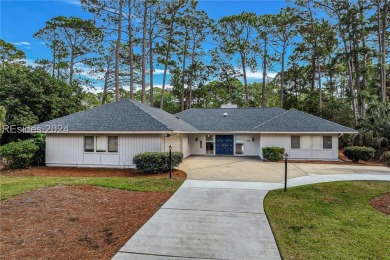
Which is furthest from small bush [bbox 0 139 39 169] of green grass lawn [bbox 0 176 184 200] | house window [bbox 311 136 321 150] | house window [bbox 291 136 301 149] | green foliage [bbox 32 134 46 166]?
house window [bbox 311 136 321 150]

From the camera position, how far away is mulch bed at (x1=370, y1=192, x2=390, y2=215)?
23.0ft

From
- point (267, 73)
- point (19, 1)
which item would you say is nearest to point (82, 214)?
point (19, 1)

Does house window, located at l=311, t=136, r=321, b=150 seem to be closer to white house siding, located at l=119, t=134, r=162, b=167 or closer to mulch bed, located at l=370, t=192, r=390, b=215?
mulch bed, located at l=370, t=192, r=390, b=215

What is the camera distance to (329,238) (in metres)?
5.05

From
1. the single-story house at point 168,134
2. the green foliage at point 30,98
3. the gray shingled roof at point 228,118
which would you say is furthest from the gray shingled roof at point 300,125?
the green foliage at point 30,98

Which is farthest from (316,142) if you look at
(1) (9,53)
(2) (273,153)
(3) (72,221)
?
(1) (9,53)

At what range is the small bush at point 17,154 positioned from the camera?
1274cm

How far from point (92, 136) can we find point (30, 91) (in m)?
8.34

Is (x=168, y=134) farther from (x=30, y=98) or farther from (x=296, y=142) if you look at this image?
(x=30, y=98)

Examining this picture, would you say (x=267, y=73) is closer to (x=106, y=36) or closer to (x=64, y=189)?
(x=106, y=36)

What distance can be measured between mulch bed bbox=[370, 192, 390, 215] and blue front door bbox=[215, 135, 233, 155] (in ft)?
43.8

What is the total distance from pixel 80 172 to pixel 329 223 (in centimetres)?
1163

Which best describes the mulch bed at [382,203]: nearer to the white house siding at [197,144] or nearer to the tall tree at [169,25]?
the white house siding at [197,144]

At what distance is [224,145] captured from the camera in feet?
70.1
